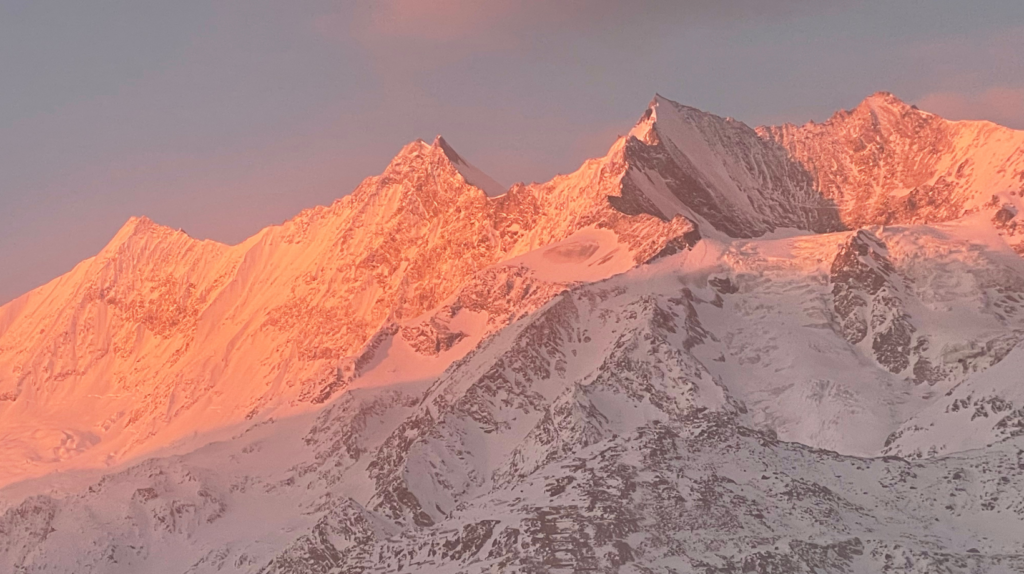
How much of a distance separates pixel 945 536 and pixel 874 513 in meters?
8.04

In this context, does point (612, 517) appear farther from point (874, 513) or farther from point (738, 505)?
point (874, 513)

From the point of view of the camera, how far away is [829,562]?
574 ft

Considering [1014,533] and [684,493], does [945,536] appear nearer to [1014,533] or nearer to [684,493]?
[1014,533]

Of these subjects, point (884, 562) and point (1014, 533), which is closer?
point (884, 562)

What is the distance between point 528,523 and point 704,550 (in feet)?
54.2

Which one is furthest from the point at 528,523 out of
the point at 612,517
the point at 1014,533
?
the point at 1014,533

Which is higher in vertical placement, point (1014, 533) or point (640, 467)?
point (640, 467)

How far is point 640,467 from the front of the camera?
195625 mm

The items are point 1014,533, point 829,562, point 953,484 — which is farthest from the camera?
point 953,484

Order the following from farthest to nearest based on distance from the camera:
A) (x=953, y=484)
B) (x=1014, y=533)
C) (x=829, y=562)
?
(x=953, y=484) → (x=1014, y=533) → (x=829, y=562)

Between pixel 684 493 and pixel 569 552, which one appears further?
pixel 684 493

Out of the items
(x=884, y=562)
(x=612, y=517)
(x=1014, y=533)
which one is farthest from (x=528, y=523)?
(x=1014, y=533)

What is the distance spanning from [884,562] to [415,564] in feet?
148

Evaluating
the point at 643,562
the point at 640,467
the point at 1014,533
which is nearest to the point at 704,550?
the point at 643,562
